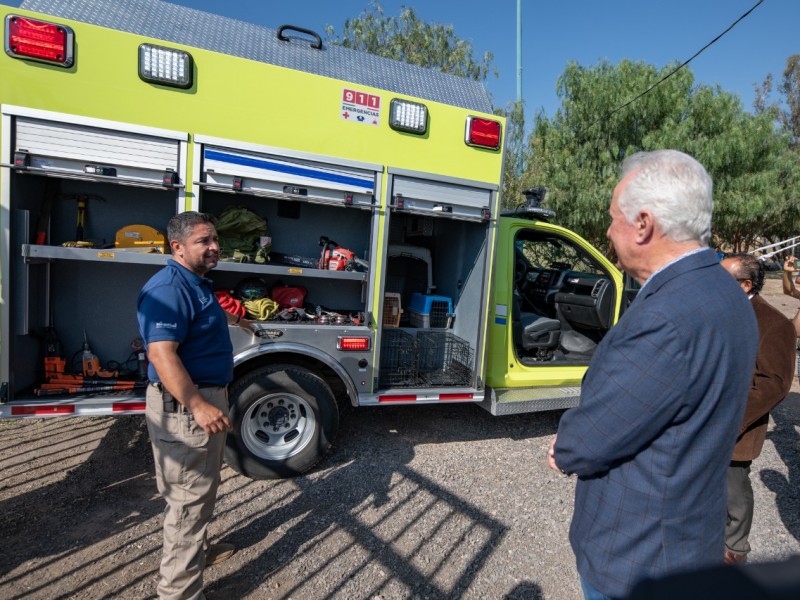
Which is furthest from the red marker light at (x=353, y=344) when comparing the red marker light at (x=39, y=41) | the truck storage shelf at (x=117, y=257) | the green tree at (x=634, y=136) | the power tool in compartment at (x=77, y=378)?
the green tree at (x=634, y=136)

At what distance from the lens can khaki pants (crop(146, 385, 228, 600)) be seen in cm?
231

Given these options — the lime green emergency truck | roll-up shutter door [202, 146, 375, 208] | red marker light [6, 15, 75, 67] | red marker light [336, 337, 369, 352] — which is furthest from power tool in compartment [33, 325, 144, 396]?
red marker light [6, 15, 75, 67]

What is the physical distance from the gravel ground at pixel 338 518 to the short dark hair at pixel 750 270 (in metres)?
1.45

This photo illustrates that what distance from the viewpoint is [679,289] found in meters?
1.19

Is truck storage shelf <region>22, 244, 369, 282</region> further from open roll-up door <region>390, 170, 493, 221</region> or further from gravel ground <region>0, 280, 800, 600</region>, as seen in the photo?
gravel ground <region>0, 280, 800, 600</region>

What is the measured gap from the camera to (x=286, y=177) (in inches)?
136

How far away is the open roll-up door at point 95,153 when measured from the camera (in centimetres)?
284

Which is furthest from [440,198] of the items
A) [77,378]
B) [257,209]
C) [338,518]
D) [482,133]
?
[77,378]

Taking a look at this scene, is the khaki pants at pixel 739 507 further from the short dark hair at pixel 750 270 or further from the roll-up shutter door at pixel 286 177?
the roll-up shutter door at pixel 286 177

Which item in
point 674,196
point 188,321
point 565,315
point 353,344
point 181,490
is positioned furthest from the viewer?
point 565,315

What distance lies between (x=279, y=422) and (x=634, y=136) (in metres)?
11.2

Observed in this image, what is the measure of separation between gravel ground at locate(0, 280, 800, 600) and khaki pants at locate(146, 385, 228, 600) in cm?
33

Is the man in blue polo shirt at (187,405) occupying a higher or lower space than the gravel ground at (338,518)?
higher

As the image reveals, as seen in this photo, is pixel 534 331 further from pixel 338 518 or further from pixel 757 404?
Answer: pixel 338 518
